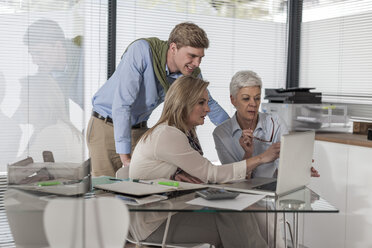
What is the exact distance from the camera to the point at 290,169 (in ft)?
6.18

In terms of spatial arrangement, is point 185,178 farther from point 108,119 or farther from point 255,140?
point 108,119

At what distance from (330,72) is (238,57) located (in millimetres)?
796

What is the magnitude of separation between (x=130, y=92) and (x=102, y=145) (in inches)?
18.4

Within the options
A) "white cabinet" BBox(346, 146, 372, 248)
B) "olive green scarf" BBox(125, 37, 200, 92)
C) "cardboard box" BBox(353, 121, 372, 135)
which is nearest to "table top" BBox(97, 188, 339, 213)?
"olive green scarf" BBox(125, 37, 200, 92)

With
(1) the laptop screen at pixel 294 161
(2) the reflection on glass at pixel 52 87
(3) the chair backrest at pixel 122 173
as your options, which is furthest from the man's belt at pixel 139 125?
(2) the reflection on glass at pixel 52 87

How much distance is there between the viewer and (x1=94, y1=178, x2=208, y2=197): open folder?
5.73 ft

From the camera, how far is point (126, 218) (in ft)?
3.12

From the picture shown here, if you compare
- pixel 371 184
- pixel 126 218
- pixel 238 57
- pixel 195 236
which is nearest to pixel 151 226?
pixel 195 236

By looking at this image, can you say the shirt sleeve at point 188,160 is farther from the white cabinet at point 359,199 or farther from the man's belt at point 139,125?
the white cabinet at point 359,199

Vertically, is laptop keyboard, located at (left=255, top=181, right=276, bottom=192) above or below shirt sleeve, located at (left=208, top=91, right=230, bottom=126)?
below

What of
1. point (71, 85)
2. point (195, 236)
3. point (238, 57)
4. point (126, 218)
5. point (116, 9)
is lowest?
point (195, 236)

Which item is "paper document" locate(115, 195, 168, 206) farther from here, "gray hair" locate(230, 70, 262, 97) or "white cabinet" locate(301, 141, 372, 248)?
"white cabinet" locate(301, 141, 372, 248)

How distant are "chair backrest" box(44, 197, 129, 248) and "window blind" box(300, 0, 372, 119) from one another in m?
3.32

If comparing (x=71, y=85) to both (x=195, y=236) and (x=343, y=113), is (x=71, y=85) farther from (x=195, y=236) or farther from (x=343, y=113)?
(x=343, y=113)
